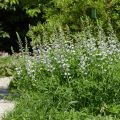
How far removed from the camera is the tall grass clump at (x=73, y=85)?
5551mm

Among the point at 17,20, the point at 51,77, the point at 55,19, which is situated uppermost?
the point at 17,20

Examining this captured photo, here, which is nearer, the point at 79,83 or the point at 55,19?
the point at 79,83

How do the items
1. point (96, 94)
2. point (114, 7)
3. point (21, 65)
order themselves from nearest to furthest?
point (96, 94), point (21, 65), point (114, 7)

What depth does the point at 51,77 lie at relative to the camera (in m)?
5.93

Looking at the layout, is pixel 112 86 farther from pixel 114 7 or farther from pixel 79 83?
pixel 114 7

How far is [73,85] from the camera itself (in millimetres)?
5781

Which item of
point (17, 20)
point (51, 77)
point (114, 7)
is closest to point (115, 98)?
point (51, 77)

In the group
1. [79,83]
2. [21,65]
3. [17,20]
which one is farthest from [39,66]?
[17,20]

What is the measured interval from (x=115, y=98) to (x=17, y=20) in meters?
9.61

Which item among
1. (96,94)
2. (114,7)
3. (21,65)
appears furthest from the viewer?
(114,7)

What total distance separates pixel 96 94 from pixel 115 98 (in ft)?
0.84

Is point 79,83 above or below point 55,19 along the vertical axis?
below

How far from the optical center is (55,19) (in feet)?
30.6

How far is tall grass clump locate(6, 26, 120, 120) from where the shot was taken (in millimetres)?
5551
